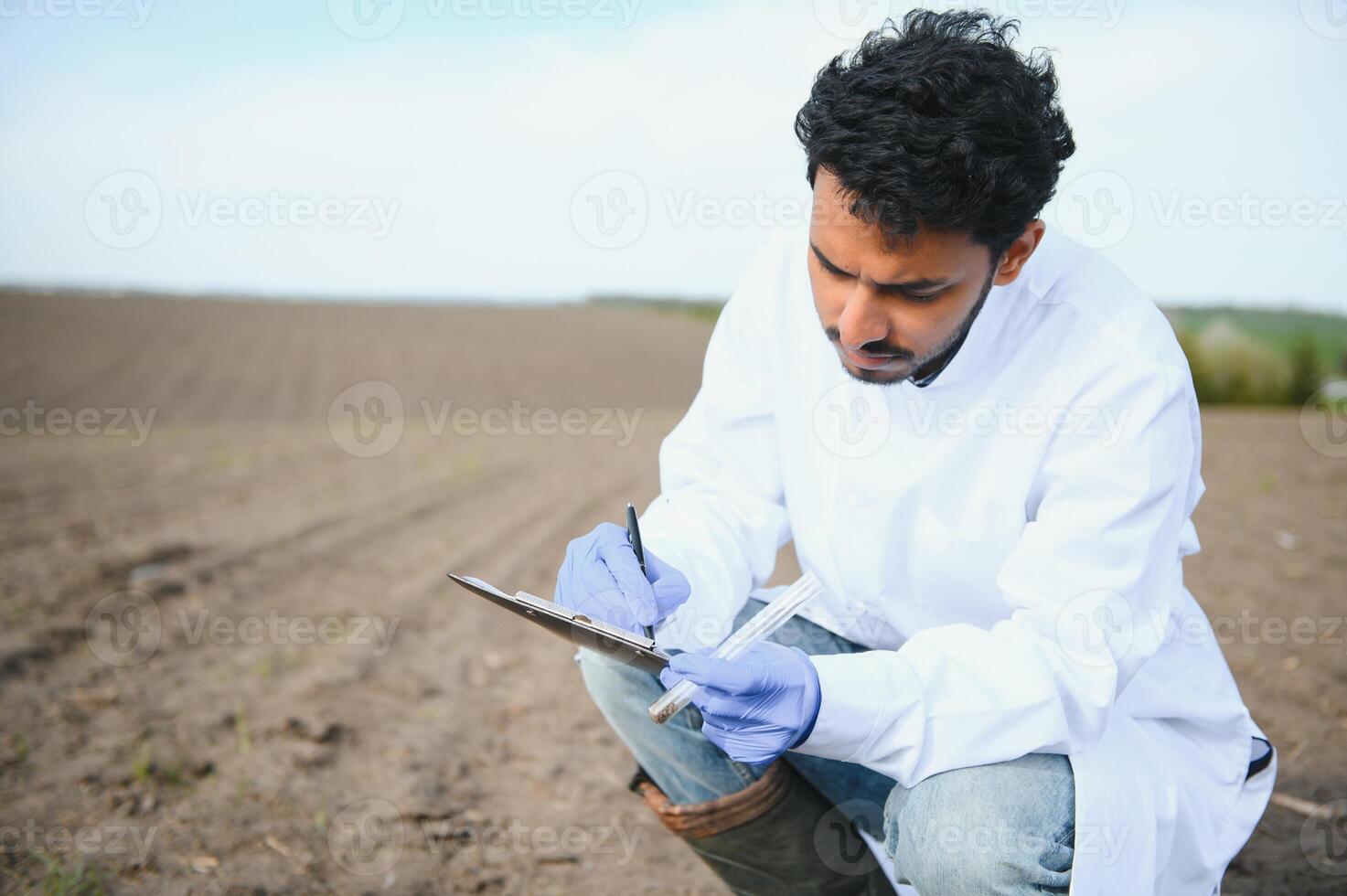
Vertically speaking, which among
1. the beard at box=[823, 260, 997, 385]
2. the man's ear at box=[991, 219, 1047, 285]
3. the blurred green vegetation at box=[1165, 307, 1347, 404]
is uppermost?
the man's ear at box=[991, 219, 1047, 285]

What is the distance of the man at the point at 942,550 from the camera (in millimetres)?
1512

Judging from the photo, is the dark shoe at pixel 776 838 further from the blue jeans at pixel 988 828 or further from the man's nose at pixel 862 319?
the man's nose at pixel 862 319

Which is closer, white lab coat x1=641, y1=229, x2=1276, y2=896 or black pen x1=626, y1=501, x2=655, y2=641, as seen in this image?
white lab coat x1=641, y1=229, x2=1276, y2=896

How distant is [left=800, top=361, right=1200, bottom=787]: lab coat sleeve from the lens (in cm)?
151

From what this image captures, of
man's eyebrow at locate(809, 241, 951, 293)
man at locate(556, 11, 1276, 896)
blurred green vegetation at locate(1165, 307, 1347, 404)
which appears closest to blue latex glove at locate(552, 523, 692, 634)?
man at locate(556, 11, 1276, 896)

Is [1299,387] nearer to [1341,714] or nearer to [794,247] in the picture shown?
[1341,714]

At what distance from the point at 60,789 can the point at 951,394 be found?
244 cm

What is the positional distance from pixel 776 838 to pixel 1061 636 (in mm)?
715

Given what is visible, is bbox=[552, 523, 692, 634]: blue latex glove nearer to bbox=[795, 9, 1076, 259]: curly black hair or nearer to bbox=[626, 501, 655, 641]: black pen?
bbox=[626, 501, 655, 641]: black pen

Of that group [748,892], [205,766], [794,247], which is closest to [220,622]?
[205,766]

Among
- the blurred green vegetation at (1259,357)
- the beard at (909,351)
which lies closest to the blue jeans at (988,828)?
the beard at (909,351)

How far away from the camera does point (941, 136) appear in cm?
153

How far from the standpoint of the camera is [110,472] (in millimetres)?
5973

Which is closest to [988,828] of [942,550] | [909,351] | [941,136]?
[942,550]
